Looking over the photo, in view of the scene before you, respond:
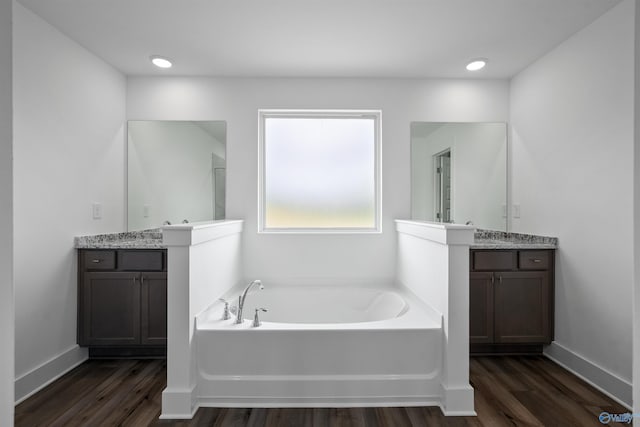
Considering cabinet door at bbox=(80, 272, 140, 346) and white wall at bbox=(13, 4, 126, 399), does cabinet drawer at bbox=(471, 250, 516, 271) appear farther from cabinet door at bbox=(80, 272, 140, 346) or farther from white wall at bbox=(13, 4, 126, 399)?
white wall at bbox=(13, 4, 126, 399)

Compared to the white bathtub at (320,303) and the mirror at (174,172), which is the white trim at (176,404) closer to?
the white bathtub at (320,303)

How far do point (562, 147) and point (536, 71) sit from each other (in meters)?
0.71

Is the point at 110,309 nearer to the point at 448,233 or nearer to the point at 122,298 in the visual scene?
the point at 122,298

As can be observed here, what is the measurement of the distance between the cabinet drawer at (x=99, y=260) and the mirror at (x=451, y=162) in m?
2.49

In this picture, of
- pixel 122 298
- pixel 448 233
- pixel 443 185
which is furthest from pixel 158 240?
pixel 443 185

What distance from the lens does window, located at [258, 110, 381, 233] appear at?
3.48m

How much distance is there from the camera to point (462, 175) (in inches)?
134

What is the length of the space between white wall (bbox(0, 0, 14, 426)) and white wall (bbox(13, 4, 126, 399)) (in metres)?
1.86

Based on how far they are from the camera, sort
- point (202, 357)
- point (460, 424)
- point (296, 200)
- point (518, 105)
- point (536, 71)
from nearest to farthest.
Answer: point (460, 424) → point (202, 357) → point (536, 71) → point (518, 105) → point (296, 200)

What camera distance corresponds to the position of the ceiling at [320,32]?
2205mm

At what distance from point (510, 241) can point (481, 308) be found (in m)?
0.68

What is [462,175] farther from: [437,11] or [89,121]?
[89,121]

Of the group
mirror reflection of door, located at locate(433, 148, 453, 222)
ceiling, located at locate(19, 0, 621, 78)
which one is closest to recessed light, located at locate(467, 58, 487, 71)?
ceiling, located at locate(19, 0, 621, 78)

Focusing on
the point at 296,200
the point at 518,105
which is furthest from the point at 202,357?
the point at 518,105
